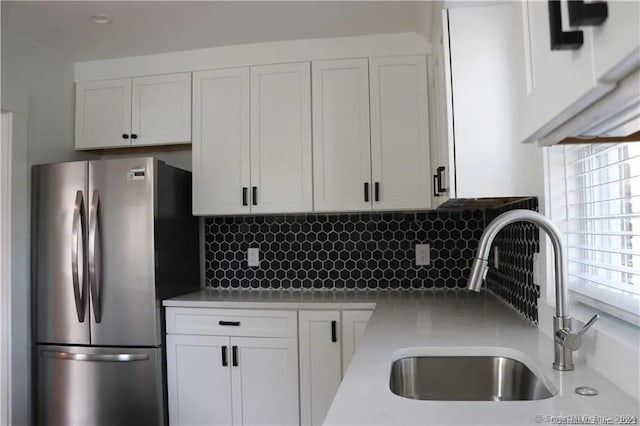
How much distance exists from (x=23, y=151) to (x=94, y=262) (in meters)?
0.75

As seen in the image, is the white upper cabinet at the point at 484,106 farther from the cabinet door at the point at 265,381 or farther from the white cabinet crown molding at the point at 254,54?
the cabinet door at the point at 265,381

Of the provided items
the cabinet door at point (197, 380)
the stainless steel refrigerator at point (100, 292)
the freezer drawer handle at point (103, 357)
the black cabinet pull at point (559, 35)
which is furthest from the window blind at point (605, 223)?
the freezer drawer handle at point (103, 357)

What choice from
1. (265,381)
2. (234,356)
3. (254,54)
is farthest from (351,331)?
(254,54)

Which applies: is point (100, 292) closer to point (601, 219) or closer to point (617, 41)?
point (601, 219)

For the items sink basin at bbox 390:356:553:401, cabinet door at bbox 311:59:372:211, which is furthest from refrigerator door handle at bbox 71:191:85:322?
sink basin at bbox 390:356:553:401

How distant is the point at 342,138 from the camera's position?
2.71 metres

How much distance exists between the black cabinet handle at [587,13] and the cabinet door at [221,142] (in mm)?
2400

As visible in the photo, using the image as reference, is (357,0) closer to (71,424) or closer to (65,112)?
(65,112)

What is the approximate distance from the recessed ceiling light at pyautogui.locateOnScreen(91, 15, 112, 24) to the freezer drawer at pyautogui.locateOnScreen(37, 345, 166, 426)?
1756mm

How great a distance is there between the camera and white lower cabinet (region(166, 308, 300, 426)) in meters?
2.51

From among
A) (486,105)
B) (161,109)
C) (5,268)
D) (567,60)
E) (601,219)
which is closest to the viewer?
(567,60)

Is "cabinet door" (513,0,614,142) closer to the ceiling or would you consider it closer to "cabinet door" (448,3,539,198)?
"cabinet door" (448,3,539,198)

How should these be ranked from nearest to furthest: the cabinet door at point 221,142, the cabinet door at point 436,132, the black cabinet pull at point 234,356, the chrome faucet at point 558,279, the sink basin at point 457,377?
the chrome faucet at point 558,279 < the sink basin at point 457,377 < the cabinet door at point 436,132 < the black cabinet pull at point 234,356 < the cabinet door at point 221,142

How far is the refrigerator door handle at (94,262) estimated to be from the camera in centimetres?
248
